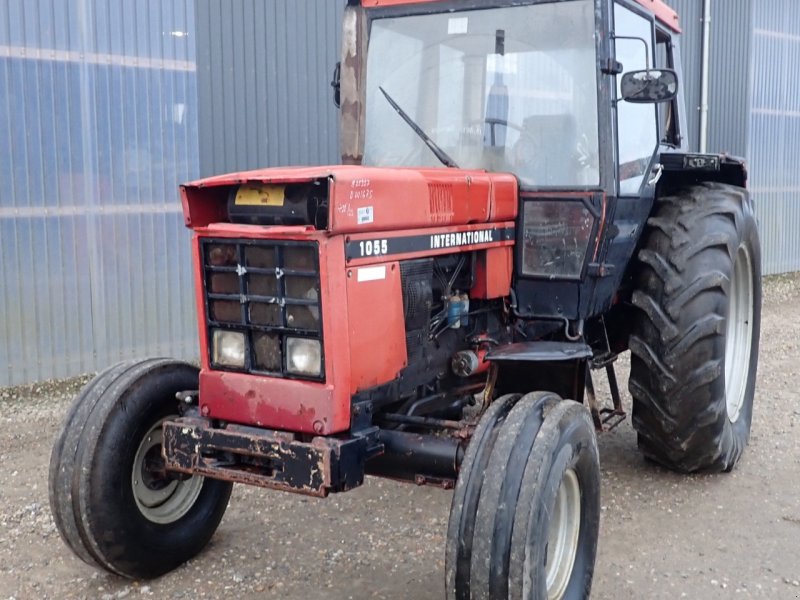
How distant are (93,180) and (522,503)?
16.4 feet

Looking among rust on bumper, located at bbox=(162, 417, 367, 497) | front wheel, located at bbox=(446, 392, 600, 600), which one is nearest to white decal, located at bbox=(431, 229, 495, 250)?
front wheel, located at bbox=(446, 392, 600, 600)

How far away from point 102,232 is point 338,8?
3025 millimetres

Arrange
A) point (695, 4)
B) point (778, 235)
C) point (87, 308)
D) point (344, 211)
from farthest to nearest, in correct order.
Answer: point (778, 235), point (695, 4), point (87, 308), point (344, 211)

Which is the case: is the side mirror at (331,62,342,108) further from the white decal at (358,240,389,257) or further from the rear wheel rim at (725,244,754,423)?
the rear wheel rim at (725,244,754,423)

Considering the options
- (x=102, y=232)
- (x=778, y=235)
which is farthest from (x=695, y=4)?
(x=102, y=232)

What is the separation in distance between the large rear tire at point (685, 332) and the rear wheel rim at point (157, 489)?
2138 millimetres

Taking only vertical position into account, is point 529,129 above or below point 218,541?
above

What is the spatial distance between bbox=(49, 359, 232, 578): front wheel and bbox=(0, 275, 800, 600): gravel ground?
16cm

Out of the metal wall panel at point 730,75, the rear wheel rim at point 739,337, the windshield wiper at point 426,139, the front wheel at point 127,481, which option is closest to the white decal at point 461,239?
the windshield wiper at point 426,139

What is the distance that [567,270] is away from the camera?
13.1 feet

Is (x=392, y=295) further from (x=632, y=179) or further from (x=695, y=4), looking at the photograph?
(x=695, y=4)

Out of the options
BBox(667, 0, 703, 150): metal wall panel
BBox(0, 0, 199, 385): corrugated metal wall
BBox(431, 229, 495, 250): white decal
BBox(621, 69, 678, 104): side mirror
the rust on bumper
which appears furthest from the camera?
BBox(667, 0, 703, 150): metal wall panel

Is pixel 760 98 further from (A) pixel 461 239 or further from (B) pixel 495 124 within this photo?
(A) pixel 461 239

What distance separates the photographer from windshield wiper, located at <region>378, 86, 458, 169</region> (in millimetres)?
4070
